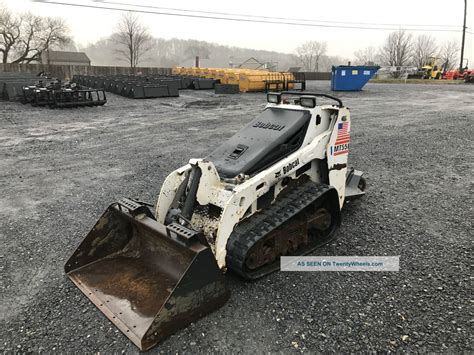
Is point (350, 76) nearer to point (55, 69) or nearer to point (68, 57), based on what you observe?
point (55, 69)

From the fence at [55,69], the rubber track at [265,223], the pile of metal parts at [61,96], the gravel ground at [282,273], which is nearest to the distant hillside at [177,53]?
the fence at [55,69]

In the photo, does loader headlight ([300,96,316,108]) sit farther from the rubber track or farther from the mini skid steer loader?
the rubber track

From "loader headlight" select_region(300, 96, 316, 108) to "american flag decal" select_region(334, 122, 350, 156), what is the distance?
42cm

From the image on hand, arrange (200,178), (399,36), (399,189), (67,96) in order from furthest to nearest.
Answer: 1. (399,36)
2. (67,96)
3. (399,189)
4. (200,178)

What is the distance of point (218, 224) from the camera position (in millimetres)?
3389

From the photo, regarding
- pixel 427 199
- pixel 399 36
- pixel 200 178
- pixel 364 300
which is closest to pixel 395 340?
pixel 364 300

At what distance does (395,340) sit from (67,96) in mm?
16525

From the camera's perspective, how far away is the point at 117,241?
12.4ft

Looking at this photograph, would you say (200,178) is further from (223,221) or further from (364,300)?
(364,300)

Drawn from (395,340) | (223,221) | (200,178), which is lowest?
(395,340)

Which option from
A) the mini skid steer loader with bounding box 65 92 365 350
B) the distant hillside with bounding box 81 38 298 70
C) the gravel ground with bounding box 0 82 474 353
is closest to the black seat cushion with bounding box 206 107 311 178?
the mini skid steer loader with bounding box 65 92 365 350

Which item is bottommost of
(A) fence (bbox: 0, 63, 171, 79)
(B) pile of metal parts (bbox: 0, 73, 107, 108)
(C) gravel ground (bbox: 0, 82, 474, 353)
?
(C) gravel ground (bbox: 0, 82, 474, 353)

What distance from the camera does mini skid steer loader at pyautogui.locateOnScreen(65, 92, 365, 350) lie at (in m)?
2.96

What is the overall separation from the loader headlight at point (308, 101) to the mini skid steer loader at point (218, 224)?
15 millimetres
